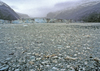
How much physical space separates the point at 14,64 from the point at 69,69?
3.08ft

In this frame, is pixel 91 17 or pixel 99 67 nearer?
pixel 99 67

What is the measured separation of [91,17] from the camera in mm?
23188

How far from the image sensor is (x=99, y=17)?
21.4 metres

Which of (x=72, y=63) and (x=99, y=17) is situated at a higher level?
(x=99, y=17)

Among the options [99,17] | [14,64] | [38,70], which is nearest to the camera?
[38,70]

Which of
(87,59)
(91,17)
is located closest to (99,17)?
(91,17)

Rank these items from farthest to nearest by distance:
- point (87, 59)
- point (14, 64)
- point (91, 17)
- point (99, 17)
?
1. point (91, 17)
2. point (99, 17)
3. point (87, 59)
4. point (14, 64)

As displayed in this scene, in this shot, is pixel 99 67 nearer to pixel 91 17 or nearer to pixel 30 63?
pixel 30 63

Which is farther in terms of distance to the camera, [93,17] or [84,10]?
[84,10]

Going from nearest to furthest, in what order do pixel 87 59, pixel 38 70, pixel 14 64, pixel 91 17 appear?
pixel 38 70 < pixel 14 64 < pixel 87 59 < pixel 91 17

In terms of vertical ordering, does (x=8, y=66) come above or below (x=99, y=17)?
below

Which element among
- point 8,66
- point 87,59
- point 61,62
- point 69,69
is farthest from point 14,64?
point 87,59

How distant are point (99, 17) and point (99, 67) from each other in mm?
25764

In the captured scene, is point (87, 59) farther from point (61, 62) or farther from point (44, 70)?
point (44, 70)
